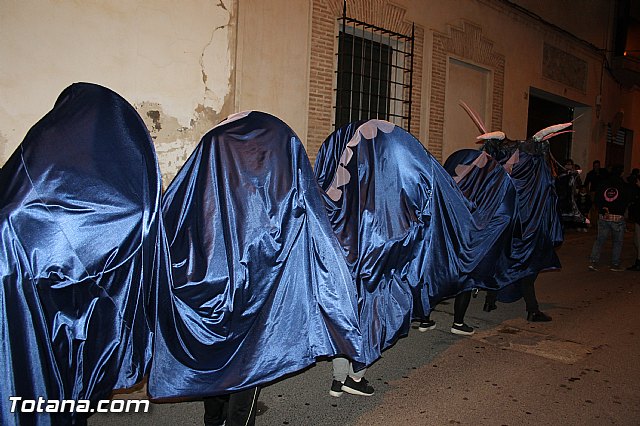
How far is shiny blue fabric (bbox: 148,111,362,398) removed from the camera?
3305 mm

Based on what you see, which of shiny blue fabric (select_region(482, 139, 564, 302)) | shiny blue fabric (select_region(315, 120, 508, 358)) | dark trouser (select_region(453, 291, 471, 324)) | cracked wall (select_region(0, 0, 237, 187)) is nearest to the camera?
shiny blue fabric (select_region(315, 120, 508, 358))

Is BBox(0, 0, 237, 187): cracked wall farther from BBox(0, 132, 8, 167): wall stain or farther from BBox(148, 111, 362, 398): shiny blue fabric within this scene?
BBox(148, 111, 362, 398): shiny blue fabric

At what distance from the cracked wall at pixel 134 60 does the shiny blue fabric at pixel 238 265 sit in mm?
4961

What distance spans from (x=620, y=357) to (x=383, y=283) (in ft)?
10.2

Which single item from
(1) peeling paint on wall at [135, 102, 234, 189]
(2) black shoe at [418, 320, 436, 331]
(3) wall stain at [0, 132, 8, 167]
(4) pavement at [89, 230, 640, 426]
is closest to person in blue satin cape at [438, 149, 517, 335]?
(2) black shoe at [418, 320, 436, 331]

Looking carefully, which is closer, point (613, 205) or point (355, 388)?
point (355, 388)

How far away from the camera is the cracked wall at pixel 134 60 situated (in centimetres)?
732

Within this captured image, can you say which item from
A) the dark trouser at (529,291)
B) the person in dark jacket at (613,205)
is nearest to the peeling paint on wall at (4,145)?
the dark trouser at (529,291)

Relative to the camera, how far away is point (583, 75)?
67.1 feet

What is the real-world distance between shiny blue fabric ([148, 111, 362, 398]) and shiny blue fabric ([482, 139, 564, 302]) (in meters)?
3.96

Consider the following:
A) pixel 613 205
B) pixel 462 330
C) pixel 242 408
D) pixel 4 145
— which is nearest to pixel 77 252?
pixel 242 408

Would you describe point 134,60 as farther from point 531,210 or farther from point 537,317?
point 537,317

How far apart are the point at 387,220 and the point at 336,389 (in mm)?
1449

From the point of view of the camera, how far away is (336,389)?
4859 millimetres
